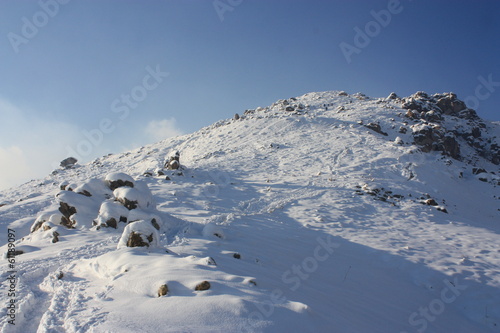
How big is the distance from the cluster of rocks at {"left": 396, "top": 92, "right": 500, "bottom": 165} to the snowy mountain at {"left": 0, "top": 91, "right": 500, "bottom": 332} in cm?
126

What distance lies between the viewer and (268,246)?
9.94 metres

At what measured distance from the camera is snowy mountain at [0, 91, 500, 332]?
4.49m

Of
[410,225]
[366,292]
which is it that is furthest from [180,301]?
[410,225]

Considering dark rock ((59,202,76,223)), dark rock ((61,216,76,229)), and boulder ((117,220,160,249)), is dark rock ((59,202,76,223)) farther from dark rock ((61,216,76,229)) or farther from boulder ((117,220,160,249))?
boulder ((117,220,160,249))

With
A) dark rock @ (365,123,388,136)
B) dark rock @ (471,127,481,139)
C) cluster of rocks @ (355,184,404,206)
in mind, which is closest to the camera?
cluster of rocks @ (355,184,404,206)

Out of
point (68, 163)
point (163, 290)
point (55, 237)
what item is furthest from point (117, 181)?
point (68, 163)

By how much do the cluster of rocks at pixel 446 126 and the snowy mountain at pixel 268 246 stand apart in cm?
126

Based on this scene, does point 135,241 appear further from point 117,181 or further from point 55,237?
point 117,181

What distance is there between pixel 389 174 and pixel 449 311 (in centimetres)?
1468

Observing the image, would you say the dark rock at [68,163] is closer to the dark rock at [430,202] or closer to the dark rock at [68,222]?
the dark rock at [68,222]

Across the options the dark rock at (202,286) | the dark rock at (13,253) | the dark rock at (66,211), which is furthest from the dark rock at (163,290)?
the dark rock at (66,211)

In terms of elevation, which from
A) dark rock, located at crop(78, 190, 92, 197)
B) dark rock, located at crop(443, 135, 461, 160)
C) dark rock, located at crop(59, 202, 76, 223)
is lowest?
dark rock, located at crop(59, 202, 76, 223)

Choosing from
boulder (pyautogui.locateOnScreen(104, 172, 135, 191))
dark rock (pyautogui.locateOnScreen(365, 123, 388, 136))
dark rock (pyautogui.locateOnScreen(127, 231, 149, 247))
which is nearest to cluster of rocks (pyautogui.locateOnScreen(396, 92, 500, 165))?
dark rock (pyautogui.locateOnScreen(365, 123, 388, 136))

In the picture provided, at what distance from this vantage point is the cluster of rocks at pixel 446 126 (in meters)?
29.1
